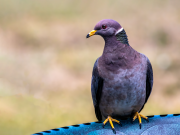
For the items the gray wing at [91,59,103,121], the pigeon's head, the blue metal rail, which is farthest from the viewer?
the gray wing at [91,59,103,121]

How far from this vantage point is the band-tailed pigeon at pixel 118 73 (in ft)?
8.29

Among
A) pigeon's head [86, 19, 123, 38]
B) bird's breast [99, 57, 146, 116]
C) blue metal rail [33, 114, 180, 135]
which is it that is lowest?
blue metal rail [33, 114, 180, 135]

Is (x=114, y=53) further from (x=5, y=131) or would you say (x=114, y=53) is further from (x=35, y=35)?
(x=35, y=35)

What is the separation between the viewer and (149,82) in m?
2.90

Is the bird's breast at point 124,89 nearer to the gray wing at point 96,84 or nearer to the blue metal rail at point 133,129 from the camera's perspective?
the gray wing at point 96,84

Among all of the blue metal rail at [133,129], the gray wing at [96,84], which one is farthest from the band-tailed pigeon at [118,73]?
the blue metal rail at [133,129]

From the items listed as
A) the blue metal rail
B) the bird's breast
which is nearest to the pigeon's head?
the bird's breast

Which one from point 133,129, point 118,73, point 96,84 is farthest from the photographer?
point 96,84

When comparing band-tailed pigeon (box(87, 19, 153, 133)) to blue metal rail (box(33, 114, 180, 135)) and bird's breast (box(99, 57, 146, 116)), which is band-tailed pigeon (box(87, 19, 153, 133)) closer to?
bird's breast (box(99, 57, 146, 116))

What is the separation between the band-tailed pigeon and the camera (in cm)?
253

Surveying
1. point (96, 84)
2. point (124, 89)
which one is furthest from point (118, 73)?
point (96, 84)

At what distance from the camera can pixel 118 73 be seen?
2.54 meters

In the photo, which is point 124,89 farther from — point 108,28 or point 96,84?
point 108,28

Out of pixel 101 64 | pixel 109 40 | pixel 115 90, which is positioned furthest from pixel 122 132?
pixel 109 40
